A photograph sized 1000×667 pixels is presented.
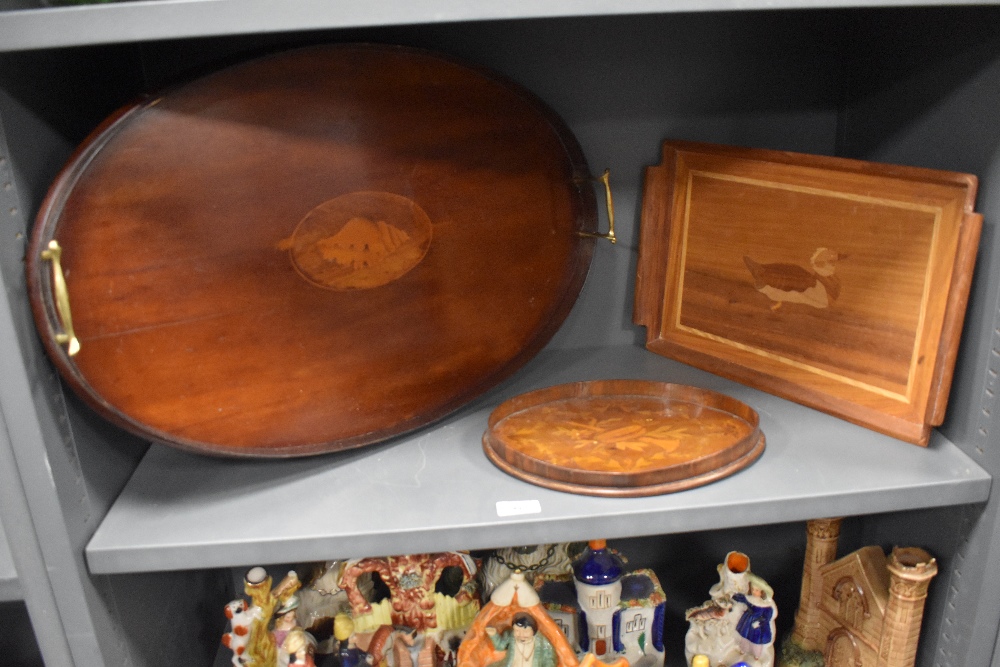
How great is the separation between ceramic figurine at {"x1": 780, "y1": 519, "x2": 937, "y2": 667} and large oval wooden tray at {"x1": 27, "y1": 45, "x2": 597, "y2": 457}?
1.69 feet

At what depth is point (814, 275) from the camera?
1.02 metres

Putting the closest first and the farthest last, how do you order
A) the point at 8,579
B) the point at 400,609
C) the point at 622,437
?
1. the point at 8,579
2. the point at 622,437
3. the point at 400,609

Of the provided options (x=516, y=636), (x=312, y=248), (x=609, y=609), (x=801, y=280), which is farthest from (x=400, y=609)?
(x=801, y=280)

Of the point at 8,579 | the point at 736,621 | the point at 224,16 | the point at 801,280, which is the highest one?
the point at 224,16

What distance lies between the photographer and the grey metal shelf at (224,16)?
A: 66cm

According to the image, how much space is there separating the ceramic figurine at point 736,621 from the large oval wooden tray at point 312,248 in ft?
1.36

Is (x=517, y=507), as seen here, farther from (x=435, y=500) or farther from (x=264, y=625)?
(x=264, y=625)

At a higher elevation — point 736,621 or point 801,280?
point 801,280

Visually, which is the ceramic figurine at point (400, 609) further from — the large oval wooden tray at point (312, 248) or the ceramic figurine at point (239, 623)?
the large oval wooden tray at point (312, 248)

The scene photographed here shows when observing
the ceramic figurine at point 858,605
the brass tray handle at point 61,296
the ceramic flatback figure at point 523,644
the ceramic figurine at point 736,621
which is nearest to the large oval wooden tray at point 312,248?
the brass tray handle at point 61,296

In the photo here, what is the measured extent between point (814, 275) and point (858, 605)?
17.6 inches

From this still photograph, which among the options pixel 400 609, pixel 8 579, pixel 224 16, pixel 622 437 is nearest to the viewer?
pixel 224 16

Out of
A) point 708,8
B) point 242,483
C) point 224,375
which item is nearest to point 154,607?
point 242,483

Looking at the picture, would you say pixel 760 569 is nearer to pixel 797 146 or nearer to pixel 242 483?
pixel 797 146
